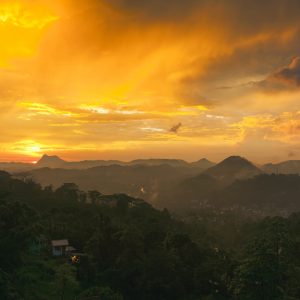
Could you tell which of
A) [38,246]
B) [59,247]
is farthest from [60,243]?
[38,246]

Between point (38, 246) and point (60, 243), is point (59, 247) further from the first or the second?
point (38, 246)

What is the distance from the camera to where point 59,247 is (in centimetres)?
3266

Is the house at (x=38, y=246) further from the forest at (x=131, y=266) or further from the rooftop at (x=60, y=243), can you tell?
the rooftop at (x=60, y=243)

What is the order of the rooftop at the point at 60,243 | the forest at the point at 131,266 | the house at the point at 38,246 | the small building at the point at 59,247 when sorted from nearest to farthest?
the forest at the point at 131,266, the house at the point at 38,246, the rooftop at the point at 60,243, the small building at the point at 59,247

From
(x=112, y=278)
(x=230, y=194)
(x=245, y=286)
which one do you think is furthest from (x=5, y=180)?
(x=230, y=194)

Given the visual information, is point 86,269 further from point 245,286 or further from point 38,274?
point 245,286

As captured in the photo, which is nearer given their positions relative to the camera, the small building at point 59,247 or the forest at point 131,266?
the forest at point 131,266

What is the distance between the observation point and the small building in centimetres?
3219

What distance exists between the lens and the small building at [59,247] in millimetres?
32188

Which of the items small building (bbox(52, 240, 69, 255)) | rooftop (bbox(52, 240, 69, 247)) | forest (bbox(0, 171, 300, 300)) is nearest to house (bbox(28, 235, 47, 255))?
forest (bbox(0, 171, 300, 300))

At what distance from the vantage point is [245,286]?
15148mm

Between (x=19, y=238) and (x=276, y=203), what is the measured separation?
570 feet

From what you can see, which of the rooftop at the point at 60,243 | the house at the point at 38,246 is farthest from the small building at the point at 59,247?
the house at the point at 38,246

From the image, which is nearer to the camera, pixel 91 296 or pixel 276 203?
pixel 91 296
